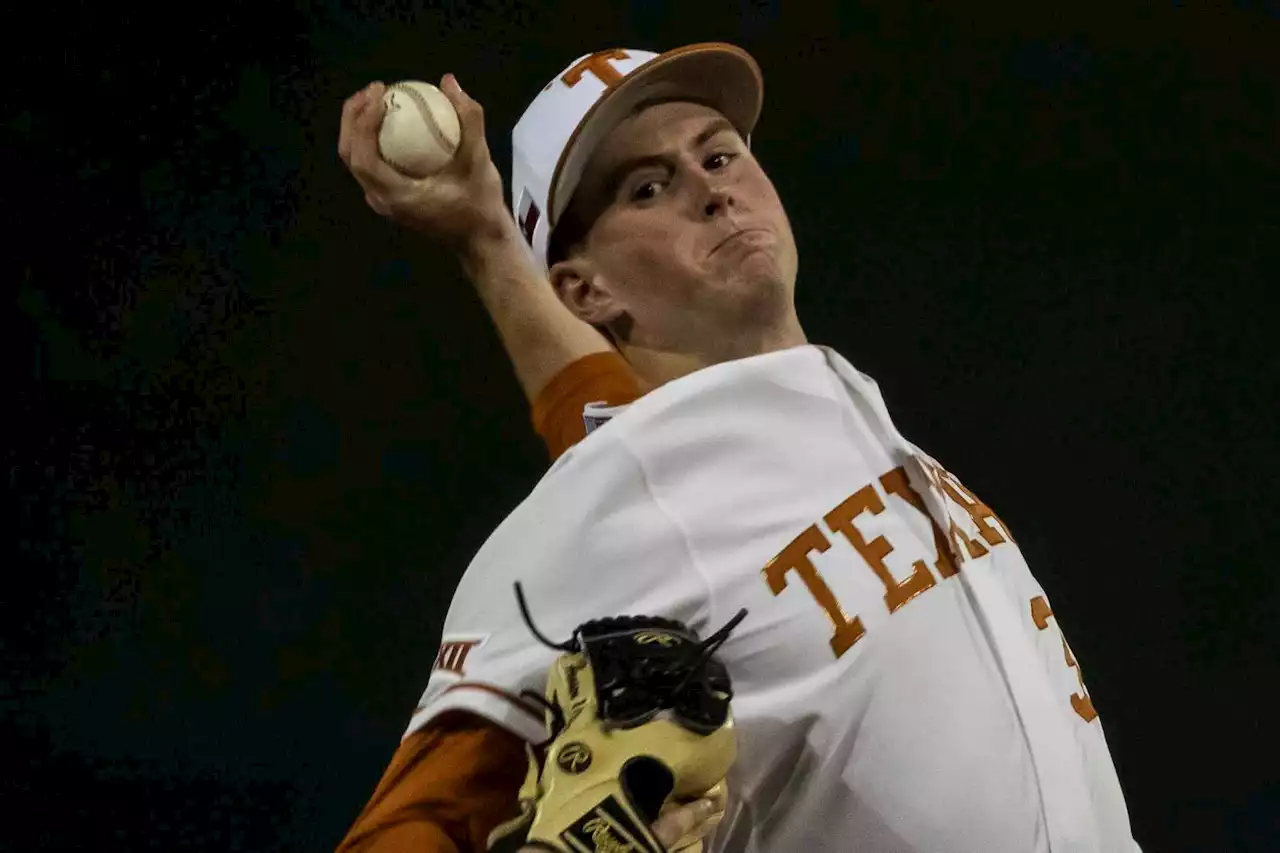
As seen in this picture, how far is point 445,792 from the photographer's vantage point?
695 millimetres

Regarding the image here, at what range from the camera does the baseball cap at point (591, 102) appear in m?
0.94

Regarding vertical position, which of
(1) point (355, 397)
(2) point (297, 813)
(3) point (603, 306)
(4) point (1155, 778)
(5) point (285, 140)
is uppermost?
(5) point (285, 140)

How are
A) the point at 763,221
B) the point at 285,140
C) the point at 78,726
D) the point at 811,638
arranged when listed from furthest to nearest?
the point at 285,140
the point at 78,726
the point at 763,221
the point at 811,638

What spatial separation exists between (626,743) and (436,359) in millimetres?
972

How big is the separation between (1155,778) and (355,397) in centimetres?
Answer: 103

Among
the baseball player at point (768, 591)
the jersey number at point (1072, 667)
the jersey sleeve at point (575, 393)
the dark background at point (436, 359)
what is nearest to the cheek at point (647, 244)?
the baseball player at point (768, 591)

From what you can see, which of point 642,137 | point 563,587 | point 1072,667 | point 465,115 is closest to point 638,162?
point 642,137

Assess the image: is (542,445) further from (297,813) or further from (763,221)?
(763,221)

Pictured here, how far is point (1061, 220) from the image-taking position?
1.57m

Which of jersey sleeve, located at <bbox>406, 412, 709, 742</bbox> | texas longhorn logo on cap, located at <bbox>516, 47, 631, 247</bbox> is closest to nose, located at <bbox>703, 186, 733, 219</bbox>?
texas longhorn logo on cap, located at <bbox>516, 47, 631, 247</bbox>

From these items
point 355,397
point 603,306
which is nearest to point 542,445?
point 355,397

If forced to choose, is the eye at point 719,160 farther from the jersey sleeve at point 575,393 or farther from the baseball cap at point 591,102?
the jersey sleeve at point 575,393

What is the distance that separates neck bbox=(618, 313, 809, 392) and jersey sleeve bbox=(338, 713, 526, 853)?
313 millimetres

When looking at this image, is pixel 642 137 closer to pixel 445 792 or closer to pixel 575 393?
pixel 575 393
